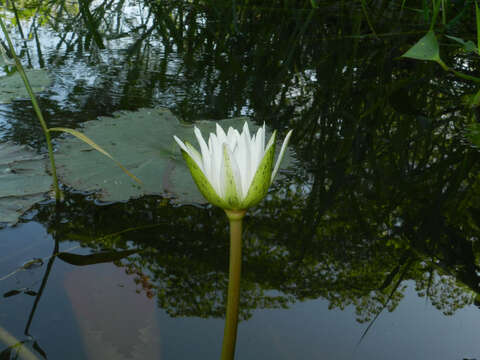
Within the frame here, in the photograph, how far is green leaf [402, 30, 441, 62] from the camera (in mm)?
1193

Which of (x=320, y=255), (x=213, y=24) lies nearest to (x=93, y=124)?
(x=320, y=255)

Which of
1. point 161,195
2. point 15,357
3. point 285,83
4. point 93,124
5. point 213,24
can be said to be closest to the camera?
point 15,357

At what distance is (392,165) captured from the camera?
50.8 inches

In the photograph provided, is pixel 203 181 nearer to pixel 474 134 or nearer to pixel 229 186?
pixel 229 186

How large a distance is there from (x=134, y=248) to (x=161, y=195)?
0.68 ft

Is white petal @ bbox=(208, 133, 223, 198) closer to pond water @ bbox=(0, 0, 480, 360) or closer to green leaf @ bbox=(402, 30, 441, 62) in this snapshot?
pond water @ bbox=(0, 0, 480, 360)

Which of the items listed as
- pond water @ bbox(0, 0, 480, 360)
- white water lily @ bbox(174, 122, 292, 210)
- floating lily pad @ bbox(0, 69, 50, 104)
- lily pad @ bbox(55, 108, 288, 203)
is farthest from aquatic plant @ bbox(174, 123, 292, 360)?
floating lily pad @ bbox(0, 69, 50, 104)

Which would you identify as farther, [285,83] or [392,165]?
[285,83]

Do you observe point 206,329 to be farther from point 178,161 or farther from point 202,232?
point 178,161

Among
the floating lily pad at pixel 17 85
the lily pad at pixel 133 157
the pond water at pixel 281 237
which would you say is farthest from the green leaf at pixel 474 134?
A: the floating lily pad at pixel 17 85

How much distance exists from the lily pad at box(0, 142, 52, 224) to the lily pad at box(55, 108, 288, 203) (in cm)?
5

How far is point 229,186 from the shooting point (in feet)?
1.92

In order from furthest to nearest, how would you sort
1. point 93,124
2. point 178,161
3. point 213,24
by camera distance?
point 213,24
point 93,124
point 178,161

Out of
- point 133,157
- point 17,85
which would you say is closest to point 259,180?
point 133,157
